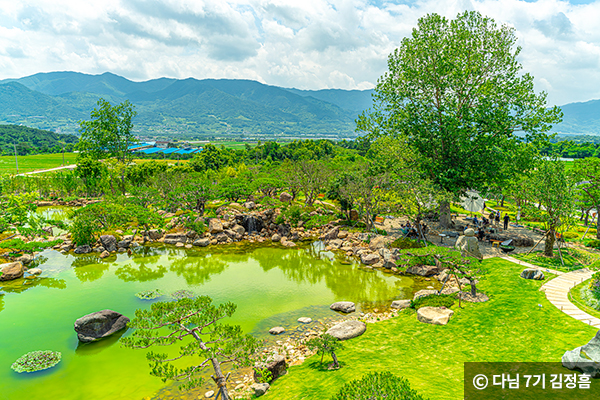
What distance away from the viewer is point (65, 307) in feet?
60.0

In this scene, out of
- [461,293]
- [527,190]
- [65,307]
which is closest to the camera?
[461,293]

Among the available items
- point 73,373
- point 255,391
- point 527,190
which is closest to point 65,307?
point 73,373

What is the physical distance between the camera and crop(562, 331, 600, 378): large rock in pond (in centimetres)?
847

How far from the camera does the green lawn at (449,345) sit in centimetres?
1014

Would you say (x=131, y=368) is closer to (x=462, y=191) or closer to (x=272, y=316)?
(x=272, y=316)

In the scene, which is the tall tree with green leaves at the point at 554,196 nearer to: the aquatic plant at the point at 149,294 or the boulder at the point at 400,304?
the boulder at the point at 400,304

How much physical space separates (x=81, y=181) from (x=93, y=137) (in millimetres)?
12780

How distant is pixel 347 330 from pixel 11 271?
23.2 metres

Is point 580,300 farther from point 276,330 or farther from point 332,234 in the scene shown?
point 332,234

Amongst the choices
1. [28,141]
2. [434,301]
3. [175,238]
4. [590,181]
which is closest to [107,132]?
[175,238]

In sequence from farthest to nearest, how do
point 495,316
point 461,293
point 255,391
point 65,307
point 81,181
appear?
1. point 81,181
2. point 65,307
3. point 461,293
4. point 495,316
5. point 255,391

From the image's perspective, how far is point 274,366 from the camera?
452 inches

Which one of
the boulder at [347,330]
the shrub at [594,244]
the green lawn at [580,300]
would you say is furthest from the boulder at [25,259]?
the shrub at [594,244]

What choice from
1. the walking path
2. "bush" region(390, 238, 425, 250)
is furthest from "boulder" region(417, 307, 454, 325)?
"bush" region(390, 238, 425, 250)
